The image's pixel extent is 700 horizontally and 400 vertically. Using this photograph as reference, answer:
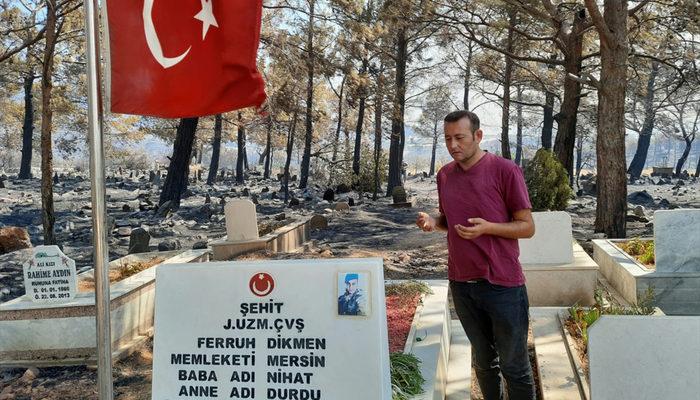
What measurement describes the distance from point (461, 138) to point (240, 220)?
8.39m

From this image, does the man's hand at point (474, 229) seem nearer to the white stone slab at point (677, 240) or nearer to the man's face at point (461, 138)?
the man's face at point (461, 138)

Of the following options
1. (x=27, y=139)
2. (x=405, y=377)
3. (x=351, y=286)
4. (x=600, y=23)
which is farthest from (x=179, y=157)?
(x=27, y=139)

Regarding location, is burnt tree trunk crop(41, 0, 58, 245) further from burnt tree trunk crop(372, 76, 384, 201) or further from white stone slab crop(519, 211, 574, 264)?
burnt tree trunk crop(372, 76, 384, 201)

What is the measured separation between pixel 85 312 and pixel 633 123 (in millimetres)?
47921

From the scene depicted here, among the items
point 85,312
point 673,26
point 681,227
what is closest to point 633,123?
point 673,26

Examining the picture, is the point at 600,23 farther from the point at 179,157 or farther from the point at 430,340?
the point at 179,157

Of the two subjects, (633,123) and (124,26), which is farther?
(633,123)

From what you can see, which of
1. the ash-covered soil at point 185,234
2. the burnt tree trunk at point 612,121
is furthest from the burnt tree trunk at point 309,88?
the burnt tree trunk at point 612,121

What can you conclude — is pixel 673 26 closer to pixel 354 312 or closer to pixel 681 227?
pixel 681 227

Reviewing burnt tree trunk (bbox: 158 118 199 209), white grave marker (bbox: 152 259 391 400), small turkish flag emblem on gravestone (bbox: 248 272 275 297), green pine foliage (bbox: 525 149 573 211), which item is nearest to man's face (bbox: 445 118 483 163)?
white grave marker (bbox: 152 259 391 400)

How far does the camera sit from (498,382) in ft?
12.9

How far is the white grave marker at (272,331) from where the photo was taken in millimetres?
2844

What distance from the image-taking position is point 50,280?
6.76m

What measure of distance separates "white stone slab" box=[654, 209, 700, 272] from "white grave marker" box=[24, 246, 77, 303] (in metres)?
6.26
